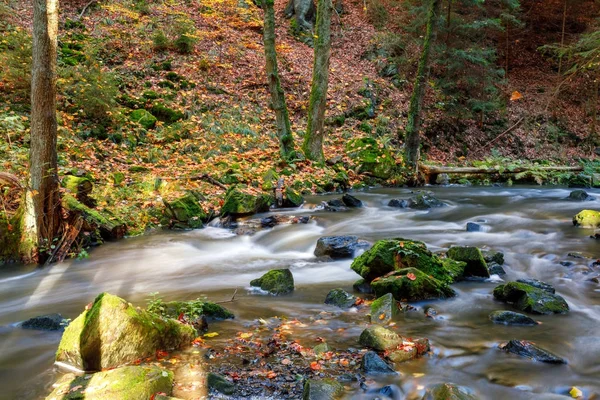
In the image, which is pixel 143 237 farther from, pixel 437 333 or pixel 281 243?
pixel 437 333

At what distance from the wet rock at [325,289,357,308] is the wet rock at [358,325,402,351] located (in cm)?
111

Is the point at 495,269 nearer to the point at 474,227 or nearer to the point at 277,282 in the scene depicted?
the point at 474,227

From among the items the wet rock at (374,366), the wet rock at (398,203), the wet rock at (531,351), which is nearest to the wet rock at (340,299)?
the wet rock at (374,366)

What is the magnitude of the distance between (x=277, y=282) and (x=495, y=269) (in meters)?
3.30

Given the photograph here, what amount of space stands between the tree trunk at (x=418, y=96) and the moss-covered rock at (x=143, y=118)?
26.6 feet

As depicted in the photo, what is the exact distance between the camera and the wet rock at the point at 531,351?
418 centimetres

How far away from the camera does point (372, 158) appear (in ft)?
47.2

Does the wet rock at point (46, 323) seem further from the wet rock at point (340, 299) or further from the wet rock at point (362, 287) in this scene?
the wet rock at point (362, 287)

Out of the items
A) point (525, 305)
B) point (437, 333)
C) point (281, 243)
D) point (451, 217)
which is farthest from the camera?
point (451, 217)

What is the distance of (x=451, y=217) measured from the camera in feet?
35.1

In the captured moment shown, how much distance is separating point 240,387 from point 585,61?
412 inches

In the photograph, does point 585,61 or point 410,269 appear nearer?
point 410,269

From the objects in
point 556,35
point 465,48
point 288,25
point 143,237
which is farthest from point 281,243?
point 556,35

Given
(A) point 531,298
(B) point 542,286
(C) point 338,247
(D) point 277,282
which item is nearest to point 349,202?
(C) point 338,247
